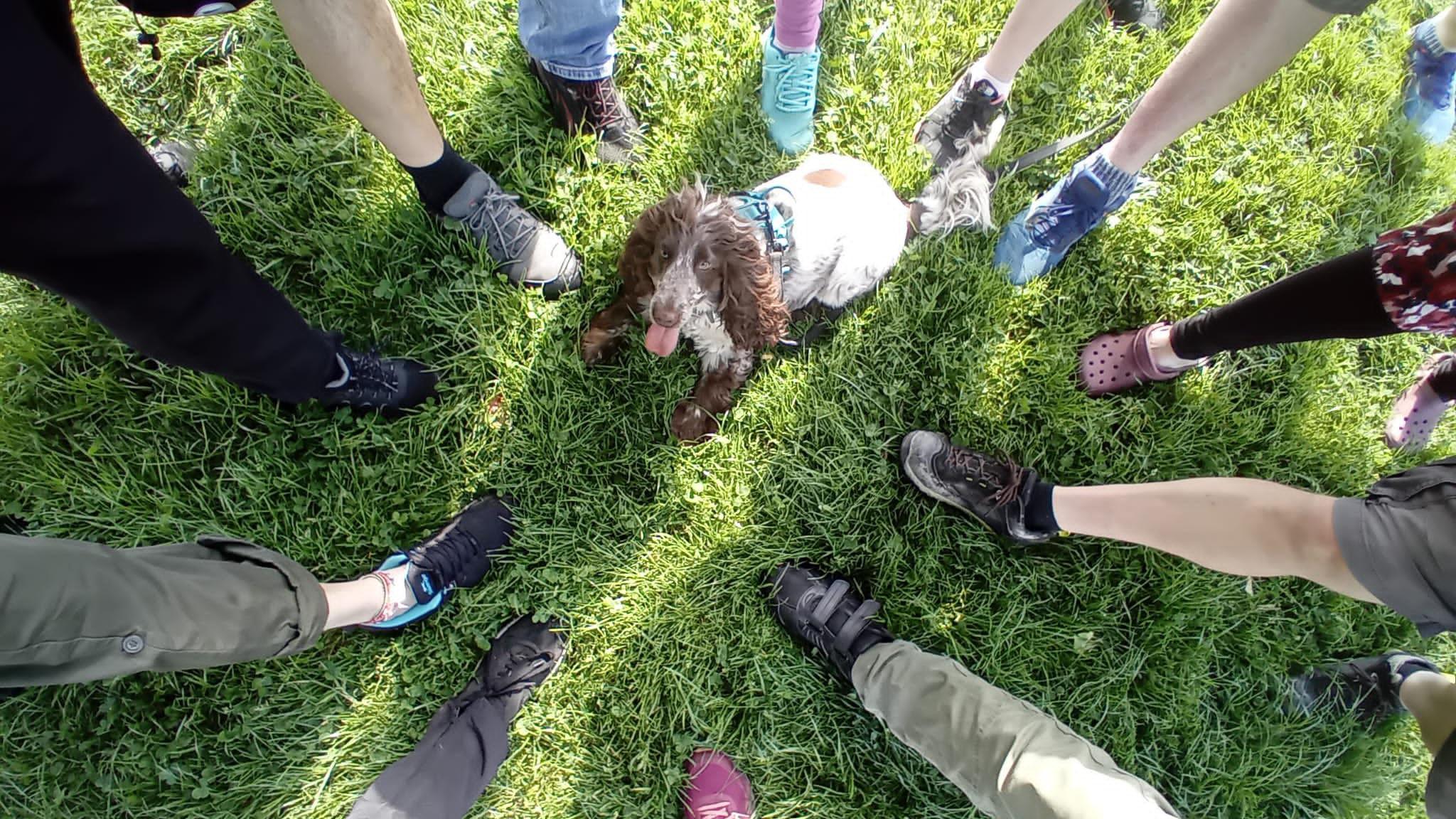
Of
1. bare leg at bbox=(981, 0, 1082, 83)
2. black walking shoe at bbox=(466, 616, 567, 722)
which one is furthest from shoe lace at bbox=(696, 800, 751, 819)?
bare leg at bbox=(981, 0, 1082, 83)

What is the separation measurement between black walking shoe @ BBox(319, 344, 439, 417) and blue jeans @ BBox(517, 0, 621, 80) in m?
1.23

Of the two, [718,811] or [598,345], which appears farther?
[598,345]

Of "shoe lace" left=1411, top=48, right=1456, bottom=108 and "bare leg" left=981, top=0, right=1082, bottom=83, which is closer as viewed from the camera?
"bare leg" left=981, top=0, right=1082, bottom=83

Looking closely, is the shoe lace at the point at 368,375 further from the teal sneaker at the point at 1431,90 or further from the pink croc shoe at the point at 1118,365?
the teal sneaker at the point at 1431,90

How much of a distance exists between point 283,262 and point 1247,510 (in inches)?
128

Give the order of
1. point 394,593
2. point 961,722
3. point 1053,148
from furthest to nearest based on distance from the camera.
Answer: point 1053,148
point 394,593
point 961,722

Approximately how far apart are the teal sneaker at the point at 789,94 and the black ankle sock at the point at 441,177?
3.88 feet

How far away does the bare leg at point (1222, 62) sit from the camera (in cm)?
173

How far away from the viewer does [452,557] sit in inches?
94.0

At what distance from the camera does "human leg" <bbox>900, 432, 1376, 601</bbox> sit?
1.62 metres

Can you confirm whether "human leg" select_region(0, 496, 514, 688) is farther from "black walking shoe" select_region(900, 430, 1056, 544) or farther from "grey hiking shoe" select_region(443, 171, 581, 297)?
"black walking shoe" select_region(900, 430, 1056, 544)

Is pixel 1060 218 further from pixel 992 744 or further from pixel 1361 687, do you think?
pixel 1361 687

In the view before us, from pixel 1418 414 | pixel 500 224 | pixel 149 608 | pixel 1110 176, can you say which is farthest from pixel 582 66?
pixel 1418 414

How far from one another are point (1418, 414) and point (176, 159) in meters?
4.96
